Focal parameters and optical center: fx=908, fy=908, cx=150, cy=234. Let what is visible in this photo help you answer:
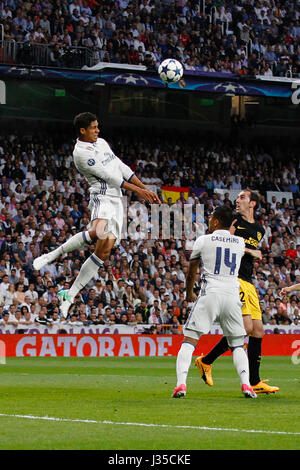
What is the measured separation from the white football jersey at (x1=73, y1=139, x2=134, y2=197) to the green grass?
2.67 metres

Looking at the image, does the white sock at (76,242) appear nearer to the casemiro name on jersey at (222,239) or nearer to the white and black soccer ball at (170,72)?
the casemiro name on jersey at (222,239)

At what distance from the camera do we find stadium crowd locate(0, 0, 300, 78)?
1166 inches

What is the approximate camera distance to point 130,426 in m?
7.94

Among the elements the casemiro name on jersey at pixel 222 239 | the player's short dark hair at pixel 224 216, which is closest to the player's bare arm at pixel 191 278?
the casemiro name on jersey at pixel 222 239

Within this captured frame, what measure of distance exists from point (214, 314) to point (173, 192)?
20948mm

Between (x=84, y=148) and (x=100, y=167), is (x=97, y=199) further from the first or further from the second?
(x=84, y=148)

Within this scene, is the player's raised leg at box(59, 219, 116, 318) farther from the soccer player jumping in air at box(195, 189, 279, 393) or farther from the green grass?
the soccer player jumping in air at box(195, 189, 279, 393)

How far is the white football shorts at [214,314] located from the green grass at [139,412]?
0.81m

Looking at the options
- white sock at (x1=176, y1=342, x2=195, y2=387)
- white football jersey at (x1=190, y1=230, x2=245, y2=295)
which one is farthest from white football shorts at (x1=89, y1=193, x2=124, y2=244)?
white sock at (x1=176, y1=342, x2=195, y2=387)

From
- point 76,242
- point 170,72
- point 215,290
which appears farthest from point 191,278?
point 170,72

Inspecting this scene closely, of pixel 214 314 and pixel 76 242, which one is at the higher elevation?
pixel 76 242

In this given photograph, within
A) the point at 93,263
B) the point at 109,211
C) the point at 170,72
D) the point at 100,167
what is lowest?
the point at 93,263

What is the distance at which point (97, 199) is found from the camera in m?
11.9
